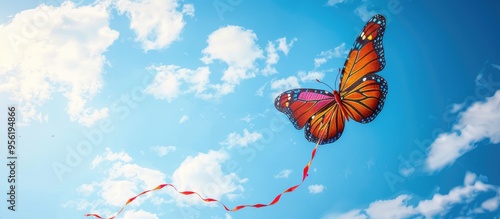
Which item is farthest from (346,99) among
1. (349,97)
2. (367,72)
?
(367,72)

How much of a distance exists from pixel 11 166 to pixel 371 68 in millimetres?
5655

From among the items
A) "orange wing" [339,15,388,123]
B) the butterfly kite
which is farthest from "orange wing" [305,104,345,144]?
"orange wing" [339,15,388,123]

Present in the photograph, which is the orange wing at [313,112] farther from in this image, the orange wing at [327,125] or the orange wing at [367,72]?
the orange wing at [367,72]

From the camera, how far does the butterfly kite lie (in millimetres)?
4148

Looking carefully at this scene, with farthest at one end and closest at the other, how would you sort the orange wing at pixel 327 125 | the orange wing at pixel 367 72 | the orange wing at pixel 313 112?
the orange wing at pixel 327 125, the orange wing at pixel 313 112, the orange wing at pixel 367 72

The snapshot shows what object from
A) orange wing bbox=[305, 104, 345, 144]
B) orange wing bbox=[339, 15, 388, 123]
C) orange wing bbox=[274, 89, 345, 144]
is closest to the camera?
orange wing bbox=[339, 15, 388, 123]

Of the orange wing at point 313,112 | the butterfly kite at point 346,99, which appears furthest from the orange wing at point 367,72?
the orange wing at point 313,112

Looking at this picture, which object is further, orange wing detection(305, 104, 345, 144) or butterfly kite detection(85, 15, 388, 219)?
orange wing detection(305, 104, 345, 144)

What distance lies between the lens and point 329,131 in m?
4.85

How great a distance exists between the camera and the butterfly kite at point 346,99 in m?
4.15

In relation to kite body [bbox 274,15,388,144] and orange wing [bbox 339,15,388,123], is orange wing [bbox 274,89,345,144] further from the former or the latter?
orange wing [bbox 339,15,388,123]

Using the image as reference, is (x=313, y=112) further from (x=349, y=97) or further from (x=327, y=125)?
(x=349, y=97)

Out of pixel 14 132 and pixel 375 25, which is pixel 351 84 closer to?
pixel 375 25

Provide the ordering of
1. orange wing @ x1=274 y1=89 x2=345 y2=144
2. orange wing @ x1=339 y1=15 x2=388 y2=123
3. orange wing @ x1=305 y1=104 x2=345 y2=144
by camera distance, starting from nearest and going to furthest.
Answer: orange wing @ x1=339 y1=15 x2=388 y2=123
orange wing @ x1=274 y1=89 x2=345 y2=144
orange wing @ x1=305 y1=104 x2=345 y2=144
